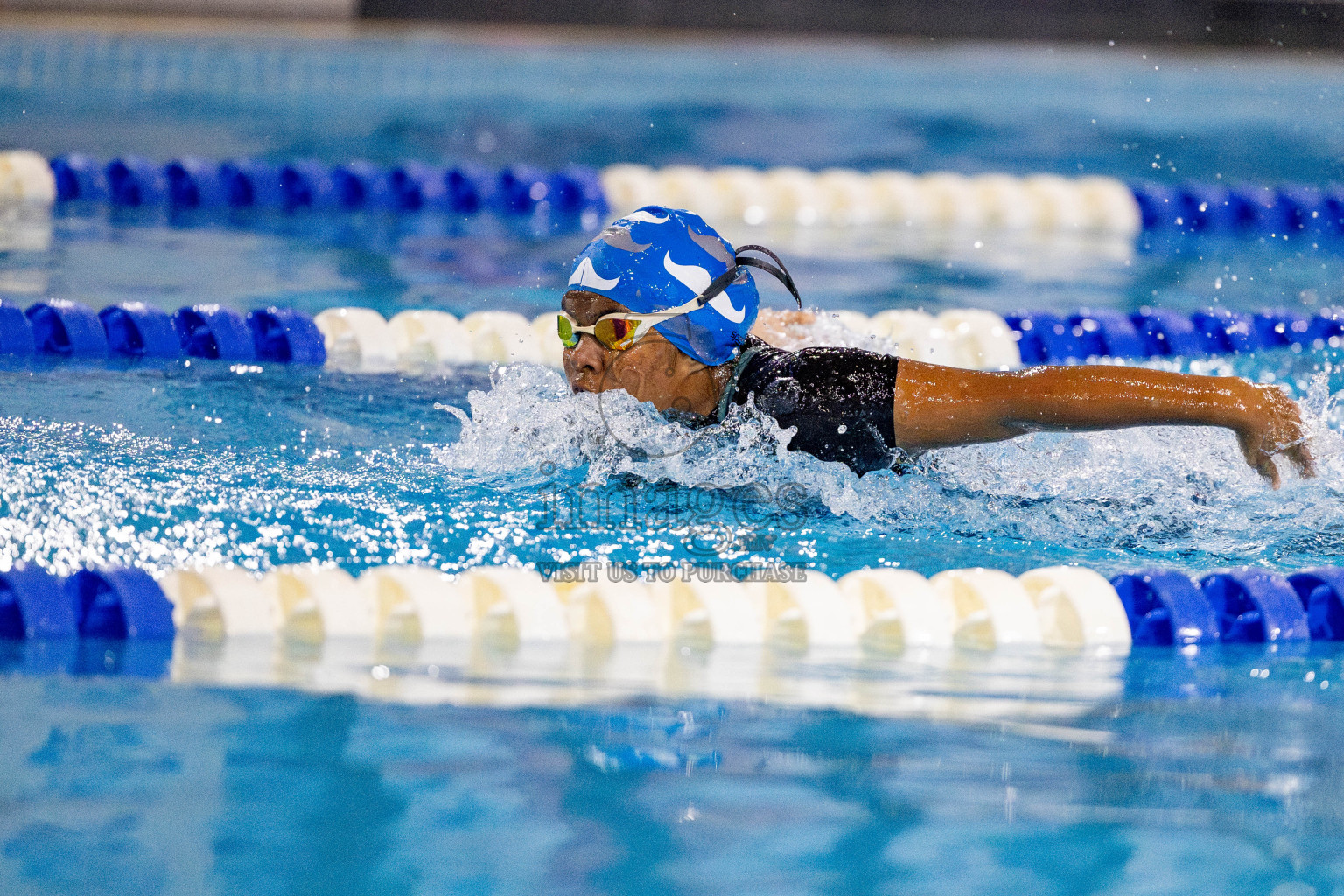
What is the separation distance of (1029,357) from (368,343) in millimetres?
1821

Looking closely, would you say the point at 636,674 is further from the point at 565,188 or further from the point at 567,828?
the point at 565,188

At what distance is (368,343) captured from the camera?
3.86 meters

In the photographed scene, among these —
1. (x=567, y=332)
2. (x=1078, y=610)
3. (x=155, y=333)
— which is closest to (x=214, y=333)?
(x=155, y=333)

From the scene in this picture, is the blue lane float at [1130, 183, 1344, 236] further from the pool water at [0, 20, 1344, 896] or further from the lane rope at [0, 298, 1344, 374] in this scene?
the lane rope at [0, 298, 1344, 374]

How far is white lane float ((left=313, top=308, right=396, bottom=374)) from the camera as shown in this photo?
3.78 meters

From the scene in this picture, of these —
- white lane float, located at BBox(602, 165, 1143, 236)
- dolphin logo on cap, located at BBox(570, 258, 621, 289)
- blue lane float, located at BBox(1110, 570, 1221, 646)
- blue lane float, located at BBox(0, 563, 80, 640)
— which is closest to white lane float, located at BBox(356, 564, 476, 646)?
blue lane float, located at BBox(0, 563, 80, 640)

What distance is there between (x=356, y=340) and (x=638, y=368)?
1301mm

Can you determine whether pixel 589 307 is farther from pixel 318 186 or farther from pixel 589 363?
pixel 318 186

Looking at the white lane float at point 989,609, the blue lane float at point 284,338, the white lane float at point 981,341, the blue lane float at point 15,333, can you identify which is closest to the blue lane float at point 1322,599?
the white lane float at point 989,609

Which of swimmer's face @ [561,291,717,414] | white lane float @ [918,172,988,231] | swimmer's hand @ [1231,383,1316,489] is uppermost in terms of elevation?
white lane float @ [918,172,988,231]

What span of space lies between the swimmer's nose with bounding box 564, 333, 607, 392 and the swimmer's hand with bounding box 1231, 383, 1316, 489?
112 cm

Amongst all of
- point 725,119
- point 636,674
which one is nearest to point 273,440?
point 636,674

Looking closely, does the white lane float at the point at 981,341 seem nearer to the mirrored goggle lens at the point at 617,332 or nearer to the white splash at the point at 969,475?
the white splash at the point at 969,475

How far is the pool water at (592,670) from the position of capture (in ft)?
5.45
